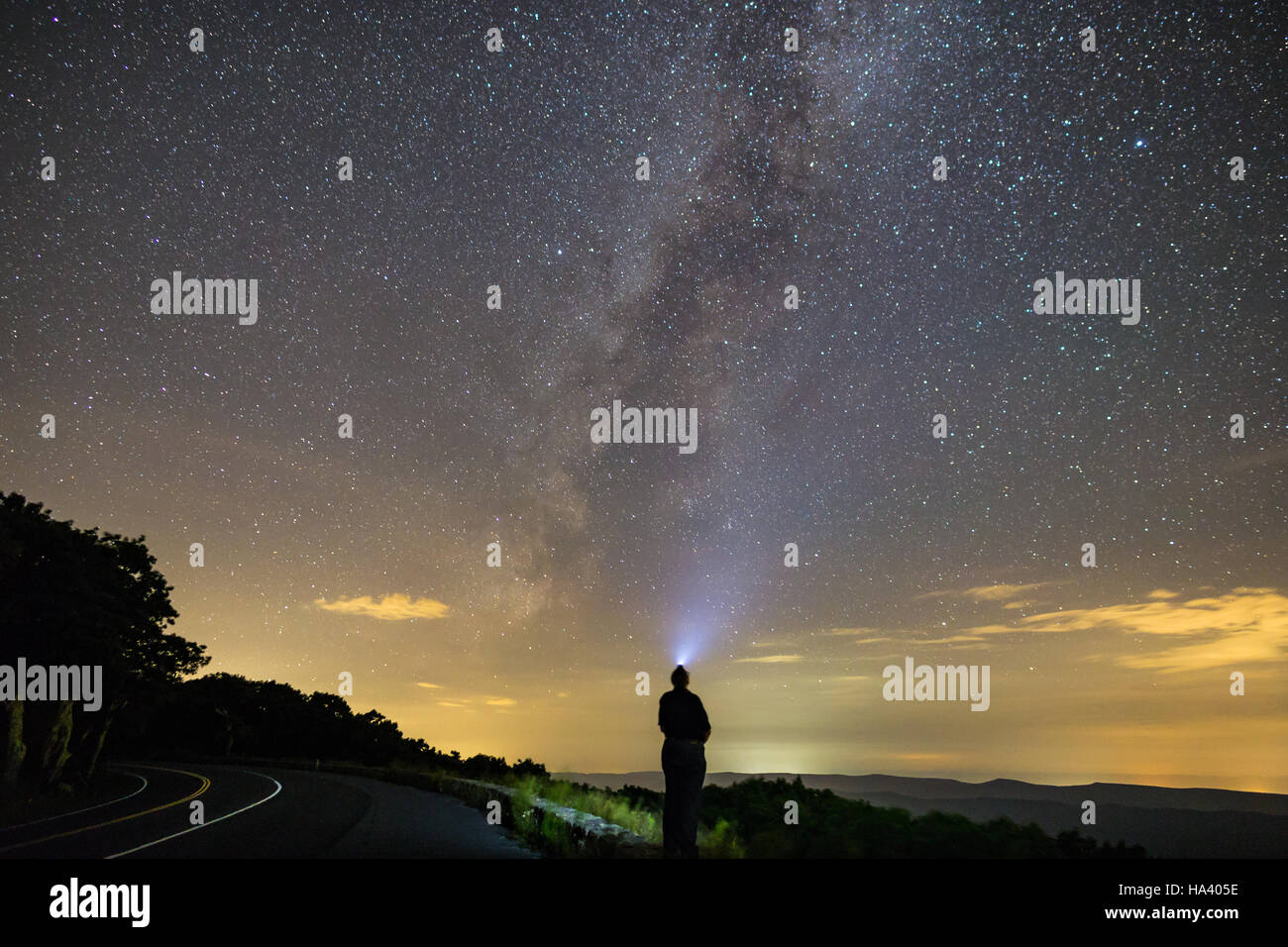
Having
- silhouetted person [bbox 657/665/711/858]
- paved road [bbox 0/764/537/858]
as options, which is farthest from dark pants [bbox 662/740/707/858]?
paved road [bbox 0/764/537/858]

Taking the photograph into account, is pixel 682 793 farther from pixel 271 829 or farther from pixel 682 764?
pixel 271 829

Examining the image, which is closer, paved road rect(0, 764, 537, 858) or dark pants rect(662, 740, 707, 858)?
dark pants rect(662, 740, 707, 858)

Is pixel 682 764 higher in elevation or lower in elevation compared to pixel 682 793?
higher

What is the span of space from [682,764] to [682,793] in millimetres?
327

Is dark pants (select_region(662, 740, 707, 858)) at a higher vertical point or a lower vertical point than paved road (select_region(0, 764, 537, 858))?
higher

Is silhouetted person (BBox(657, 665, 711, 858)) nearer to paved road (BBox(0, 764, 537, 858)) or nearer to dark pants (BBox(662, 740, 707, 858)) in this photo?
dark pants (BBox(662, 740, 707, 858))

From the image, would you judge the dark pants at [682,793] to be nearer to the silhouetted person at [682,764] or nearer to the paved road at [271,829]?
the silhouetted person at [682,764]

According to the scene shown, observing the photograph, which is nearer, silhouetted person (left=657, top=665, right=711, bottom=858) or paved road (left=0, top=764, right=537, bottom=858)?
silhouetted person (left=657, top=665, right=711, bottom=858)

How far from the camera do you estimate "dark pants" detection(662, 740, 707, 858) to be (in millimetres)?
8625

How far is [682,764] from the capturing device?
8656 mm

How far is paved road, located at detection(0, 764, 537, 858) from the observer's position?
1130 centimetres

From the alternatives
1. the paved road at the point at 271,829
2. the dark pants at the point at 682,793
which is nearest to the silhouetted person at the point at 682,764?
the dark pants at the point at 682,793

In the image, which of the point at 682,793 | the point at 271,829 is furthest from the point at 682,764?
the point at 271,829
